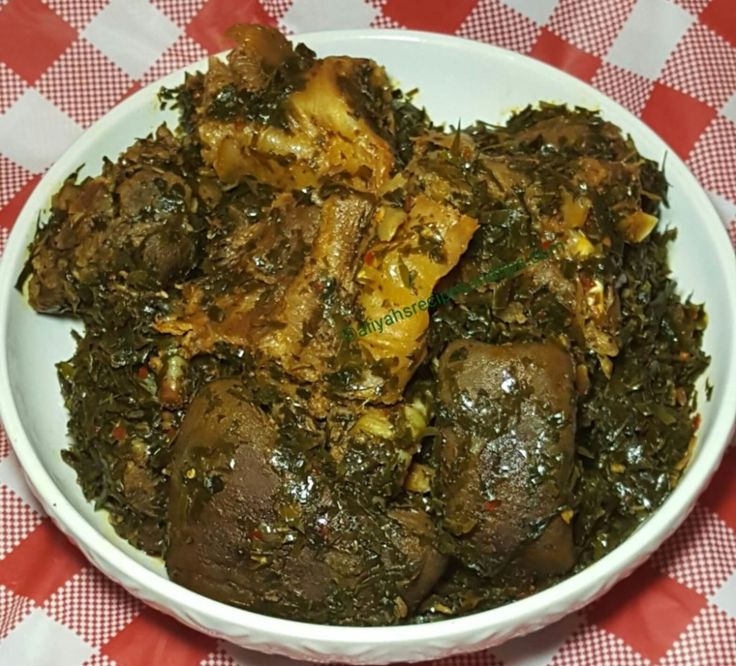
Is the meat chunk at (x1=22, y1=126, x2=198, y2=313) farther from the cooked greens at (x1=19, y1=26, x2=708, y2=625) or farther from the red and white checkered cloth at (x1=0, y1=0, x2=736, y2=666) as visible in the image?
the red and white checkered cloth at (x1=0, y1=0, x2=736, y2=666)

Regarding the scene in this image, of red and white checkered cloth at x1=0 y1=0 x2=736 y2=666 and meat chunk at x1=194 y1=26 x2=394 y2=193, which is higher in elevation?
meat chunk at x1=194 y1=26 x2=394 y2=193

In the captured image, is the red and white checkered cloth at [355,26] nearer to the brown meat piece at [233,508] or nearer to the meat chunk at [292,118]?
the brown meat piece at [233,508]

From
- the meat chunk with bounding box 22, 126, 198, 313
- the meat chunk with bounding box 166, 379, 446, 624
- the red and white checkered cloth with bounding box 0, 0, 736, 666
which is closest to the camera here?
the meat chunk with bounding box 166, 379, 446, 624

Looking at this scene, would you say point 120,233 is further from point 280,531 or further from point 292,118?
point 280,531

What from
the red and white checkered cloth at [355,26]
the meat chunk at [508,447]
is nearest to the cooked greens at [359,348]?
the meat chunk at [508,447]

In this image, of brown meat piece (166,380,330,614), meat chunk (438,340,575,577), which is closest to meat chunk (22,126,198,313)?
brown meat piece (166,380,330,614)

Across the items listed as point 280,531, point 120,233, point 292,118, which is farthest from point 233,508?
point 292,118

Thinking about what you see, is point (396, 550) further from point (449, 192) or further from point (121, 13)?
point (121, 13)

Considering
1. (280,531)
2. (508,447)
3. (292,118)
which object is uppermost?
(292,118)

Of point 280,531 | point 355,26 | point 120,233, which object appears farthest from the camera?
point 355,26

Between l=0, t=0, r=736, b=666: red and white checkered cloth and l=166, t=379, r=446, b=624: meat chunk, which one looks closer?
l=166, t=379, r=446, b=624: meat chunk
